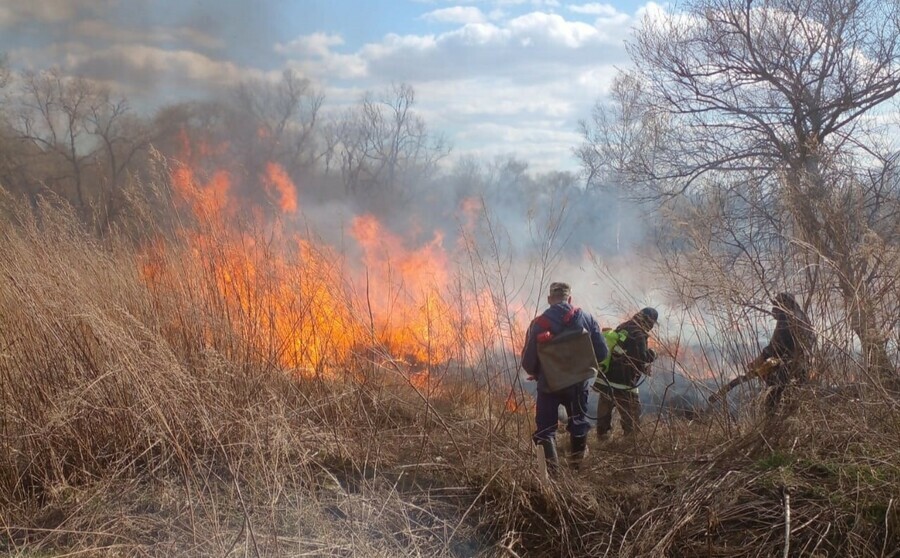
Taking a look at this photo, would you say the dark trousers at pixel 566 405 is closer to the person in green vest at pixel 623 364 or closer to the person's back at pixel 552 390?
the person's back at pixel 552 390

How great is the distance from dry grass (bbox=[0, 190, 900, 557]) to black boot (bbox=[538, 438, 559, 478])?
0.18 metres

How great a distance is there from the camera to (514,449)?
448 cm

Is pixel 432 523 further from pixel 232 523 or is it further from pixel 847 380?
pixel 847 380

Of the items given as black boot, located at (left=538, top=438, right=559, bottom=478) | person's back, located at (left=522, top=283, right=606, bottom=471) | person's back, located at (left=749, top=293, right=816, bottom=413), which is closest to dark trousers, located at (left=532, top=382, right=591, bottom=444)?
person's back, located at (left=522, top=283, right=606, bottom=471)

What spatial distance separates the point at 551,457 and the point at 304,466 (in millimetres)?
1911

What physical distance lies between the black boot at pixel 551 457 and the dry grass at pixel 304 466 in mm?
176

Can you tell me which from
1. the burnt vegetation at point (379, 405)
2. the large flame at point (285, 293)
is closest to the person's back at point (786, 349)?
the burnt vegetation at point (379, 405)

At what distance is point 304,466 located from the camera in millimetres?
4082

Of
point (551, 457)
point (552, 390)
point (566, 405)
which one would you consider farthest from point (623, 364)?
point (551, 457)

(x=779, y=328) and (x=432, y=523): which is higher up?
(x=779, y=328)

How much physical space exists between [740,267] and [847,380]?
50.0 inches

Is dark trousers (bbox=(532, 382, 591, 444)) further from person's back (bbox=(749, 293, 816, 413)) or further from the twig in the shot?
the twig

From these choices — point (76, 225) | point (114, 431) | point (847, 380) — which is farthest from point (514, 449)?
point (76, 225)

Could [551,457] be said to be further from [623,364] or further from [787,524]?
[787,524]
